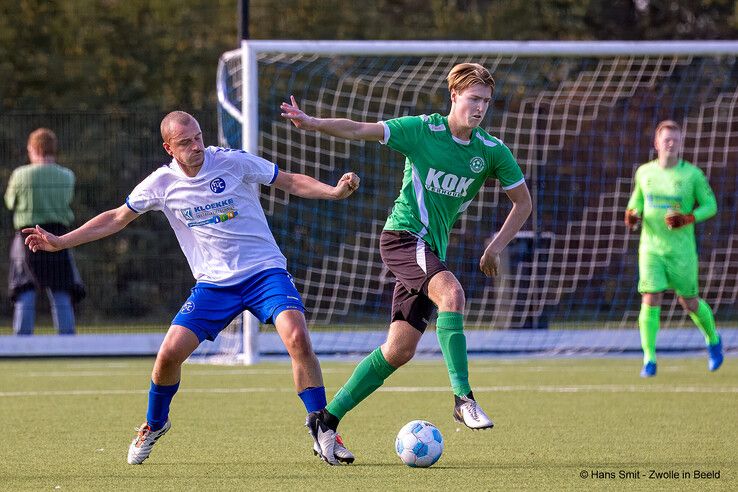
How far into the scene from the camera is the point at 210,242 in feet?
19.9

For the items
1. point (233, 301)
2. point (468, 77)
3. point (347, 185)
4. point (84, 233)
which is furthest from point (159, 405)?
point (468, 77)

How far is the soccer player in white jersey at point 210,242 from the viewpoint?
19.3ft

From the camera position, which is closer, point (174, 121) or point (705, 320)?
point (174, 121)

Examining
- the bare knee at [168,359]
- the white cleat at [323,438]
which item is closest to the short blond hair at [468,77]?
the white cleat at [323,438]

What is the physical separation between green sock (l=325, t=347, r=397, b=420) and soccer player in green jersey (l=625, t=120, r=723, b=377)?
4357 mm

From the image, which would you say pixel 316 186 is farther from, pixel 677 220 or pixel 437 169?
pixel 677 220

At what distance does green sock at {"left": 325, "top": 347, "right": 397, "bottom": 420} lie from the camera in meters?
6.08

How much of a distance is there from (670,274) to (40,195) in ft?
19.9

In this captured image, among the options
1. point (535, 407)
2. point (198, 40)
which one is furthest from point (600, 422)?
point (198, 40)

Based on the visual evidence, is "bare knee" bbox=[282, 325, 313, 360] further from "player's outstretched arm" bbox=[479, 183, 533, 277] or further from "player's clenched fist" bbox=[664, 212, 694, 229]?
"player's clenched fist" bbox=[664, 212, 694, 229]

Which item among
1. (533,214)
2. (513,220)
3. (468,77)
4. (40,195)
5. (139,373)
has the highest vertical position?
(468,77)

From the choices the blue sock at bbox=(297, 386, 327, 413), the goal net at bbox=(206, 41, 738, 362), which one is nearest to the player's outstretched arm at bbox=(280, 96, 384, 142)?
the blue sock at bbox=(297, 386, 327, 413)

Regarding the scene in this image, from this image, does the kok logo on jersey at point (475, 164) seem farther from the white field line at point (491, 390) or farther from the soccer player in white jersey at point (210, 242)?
the white field line at point (491, 390)

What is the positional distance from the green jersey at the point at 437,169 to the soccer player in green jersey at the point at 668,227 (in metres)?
4.02
